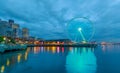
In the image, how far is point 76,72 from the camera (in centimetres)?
2430

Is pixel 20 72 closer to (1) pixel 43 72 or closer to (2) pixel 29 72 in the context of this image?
(2) pixel 29 72

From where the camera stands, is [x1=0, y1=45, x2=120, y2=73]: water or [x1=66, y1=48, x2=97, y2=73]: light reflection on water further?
[x1=66, y1=48, x2=97, y2=73]: light reflection on water

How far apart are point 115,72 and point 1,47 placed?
33.3 meters

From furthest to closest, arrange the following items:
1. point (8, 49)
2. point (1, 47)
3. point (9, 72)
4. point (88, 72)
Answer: point (8, 49), point (1, 47), point (88, 72), point (9, 72)

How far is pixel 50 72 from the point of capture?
24.3m

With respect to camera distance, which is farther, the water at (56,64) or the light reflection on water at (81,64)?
the light reflection on water at (81,64)

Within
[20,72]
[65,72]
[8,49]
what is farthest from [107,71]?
[8,49]

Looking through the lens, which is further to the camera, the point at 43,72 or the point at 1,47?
the point at 1,47

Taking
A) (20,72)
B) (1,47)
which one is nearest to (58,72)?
(20,72)

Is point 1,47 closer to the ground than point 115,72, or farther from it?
farther from it

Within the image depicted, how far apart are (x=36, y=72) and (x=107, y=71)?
336 inches

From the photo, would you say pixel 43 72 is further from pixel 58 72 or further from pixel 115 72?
pixel 115 72

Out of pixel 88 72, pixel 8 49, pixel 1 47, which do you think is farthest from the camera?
pixel 8 49

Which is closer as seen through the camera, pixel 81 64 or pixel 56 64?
pixel 81 64
